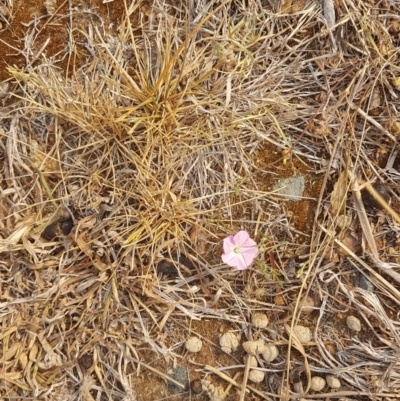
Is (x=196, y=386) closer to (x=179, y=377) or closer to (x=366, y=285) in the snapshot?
(x=179, y=377)

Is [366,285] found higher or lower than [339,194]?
lower

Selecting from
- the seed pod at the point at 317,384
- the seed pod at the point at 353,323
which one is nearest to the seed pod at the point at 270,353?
the seed pod at the point at 317,384

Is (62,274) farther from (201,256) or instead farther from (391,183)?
(391,183)

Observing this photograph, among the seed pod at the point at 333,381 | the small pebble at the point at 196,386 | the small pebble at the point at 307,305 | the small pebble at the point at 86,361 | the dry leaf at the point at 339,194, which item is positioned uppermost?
the dry leaf at the point at 339,194

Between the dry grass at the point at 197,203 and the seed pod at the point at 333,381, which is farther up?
the dry grass at the point at 197,203

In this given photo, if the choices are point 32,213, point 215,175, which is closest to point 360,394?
point 215,175

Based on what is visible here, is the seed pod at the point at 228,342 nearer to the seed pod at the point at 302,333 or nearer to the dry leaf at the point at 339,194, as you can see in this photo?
the seed pod at the point at 302,333

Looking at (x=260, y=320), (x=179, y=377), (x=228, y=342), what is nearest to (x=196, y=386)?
(x=179, y=377)
